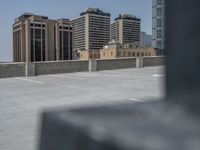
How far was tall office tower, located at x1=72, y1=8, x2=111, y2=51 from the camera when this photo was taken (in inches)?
5669

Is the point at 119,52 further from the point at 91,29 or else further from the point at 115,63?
the point at 91,29

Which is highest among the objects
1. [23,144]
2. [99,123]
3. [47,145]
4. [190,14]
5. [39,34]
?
[39,34]

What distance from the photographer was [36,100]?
38.9ft

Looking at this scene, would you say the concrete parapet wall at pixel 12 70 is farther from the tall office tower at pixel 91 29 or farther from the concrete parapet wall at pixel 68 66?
the tall office tower at pixel 91 29

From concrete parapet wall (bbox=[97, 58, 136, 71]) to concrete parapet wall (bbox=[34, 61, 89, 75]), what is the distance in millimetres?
1275

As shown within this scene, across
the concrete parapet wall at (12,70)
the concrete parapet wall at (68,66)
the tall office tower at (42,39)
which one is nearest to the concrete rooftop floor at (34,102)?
the concrete parapet wall at (12,70)

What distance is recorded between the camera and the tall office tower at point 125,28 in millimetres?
153062

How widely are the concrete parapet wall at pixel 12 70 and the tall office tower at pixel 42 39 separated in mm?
68795

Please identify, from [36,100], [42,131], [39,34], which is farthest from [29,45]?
[42,131]

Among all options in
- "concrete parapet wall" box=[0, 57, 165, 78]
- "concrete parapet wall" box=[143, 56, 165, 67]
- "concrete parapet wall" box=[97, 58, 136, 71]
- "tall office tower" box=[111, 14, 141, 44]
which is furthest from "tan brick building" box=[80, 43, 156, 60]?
"tall office tower" box=[111, 14, 141, 44]

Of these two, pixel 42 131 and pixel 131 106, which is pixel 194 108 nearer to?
pixel 131 106

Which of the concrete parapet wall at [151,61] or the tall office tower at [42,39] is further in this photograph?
the tall office tower at [42,39]

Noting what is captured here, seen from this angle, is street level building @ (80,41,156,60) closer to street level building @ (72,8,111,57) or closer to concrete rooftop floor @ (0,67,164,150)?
street level building @ (72,8,111,57)

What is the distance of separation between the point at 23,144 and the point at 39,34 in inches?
3672
